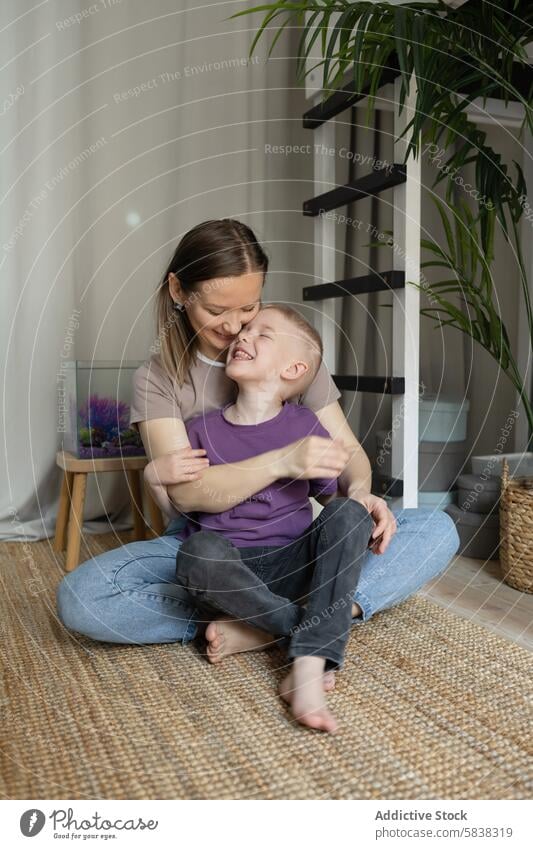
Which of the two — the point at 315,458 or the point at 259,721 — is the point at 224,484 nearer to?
the point at 315,458

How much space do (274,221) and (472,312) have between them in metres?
0.73

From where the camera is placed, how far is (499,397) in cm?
247

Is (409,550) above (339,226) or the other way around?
the other way around

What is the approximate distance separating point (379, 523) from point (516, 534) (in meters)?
0.57

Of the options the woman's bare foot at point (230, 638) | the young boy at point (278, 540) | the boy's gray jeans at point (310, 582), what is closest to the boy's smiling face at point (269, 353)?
the young boy at point (278, 540)

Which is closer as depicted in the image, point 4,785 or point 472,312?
point 4,785

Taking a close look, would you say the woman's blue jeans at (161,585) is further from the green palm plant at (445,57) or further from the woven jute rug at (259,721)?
the green palm plant at (445,57)

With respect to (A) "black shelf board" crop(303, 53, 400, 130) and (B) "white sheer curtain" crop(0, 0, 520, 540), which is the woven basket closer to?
(B) "white sheer curtain" crop(0, 0, 520, 540)

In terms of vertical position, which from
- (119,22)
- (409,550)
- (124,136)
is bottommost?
(409,550)

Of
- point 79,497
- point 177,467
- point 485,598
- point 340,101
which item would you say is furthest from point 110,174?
point 485,598

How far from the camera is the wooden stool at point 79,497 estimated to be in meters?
1.75

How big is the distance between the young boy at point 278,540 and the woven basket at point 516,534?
49cm

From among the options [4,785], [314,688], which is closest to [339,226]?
[314,688]

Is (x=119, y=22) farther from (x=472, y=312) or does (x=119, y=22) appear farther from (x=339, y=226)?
(x=472, y=312)
